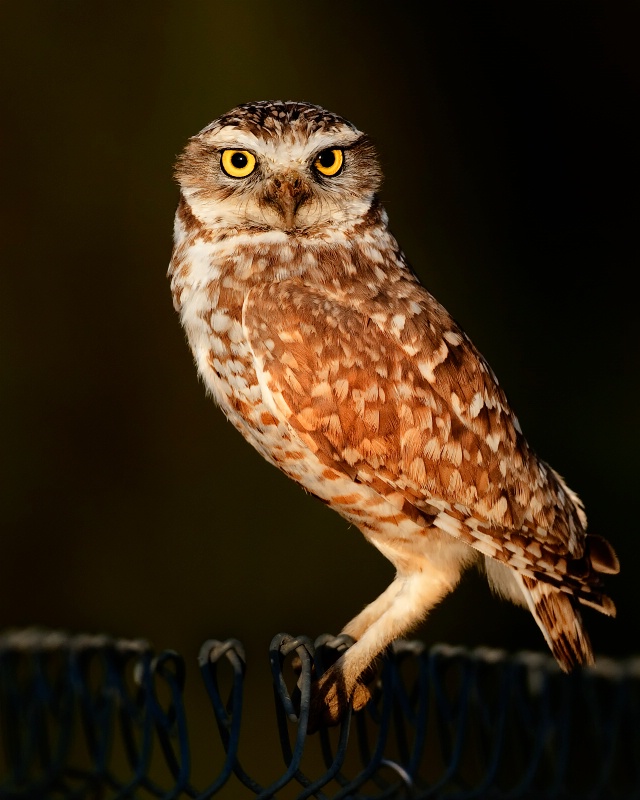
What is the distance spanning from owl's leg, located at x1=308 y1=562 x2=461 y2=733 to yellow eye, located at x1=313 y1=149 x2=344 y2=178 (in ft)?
2.75

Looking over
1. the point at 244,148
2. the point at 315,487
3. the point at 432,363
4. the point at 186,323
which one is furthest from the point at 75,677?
the point at 244,148

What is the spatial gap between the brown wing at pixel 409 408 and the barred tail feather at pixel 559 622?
0.10 meters

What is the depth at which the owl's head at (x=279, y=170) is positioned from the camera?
2268mm

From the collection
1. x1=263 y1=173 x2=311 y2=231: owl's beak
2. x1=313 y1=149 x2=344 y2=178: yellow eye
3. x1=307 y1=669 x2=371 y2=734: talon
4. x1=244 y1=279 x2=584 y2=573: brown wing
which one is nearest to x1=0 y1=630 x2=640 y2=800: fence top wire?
x1=307 y1=669 x2=371 y2=734: talon

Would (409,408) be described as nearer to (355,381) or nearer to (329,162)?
(355,381)

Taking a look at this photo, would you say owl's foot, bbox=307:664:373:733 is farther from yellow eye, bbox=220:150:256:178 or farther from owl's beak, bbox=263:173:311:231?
yellow eye, bbox=220:150:256:178

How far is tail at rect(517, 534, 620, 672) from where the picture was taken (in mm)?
2254

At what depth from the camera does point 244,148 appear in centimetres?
231

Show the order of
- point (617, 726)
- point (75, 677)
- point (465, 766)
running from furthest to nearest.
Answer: point (465, 766)
point (617, 726)
point (75, 677)

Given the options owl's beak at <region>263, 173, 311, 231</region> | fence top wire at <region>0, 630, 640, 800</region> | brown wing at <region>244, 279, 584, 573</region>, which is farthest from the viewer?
owl's beak at <region>263, 173, 311, 231</region>

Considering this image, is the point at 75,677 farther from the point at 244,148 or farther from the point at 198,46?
the point at 198,46

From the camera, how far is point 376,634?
88.3 inches

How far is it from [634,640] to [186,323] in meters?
3.94

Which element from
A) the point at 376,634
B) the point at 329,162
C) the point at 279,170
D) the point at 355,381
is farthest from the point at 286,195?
the point at 376,634
